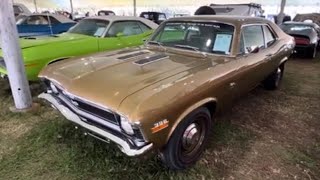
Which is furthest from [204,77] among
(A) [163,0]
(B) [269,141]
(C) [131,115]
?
(A) [163,0]

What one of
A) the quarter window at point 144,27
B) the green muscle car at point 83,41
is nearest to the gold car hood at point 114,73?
the green muscle car at point 83,41

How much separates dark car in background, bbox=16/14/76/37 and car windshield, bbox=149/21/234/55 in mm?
7305

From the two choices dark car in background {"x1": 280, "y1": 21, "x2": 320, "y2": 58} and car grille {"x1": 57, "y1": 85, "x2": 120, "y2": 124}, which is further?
dark car in background {"x1": 280, "y1": 21, "x2": 320, "y2": 58}

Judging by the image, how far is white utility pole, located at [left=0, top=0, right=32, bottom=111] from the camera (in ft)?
12.5

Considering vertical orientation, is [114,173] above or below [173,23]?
below

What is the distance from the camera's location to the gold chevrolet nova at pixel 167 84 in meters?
2.23

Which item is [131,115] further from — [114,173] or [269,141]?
A: [269,141]

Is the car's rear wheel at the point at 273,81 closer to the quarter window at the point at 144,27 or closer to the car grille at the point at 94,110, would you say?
the quarter window at the point at 144,27

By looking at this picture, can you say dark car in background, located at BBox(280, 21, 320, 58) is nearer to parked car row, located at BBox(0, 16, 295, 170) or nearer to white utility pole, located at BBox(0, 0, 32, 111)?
parked car row, located at BBox(0, 16, 295, 170)

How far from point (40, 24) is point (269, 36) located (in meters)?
8.82

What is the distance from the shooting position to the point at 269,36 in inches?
178

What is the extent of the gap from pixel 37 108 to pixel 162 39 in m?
2.21

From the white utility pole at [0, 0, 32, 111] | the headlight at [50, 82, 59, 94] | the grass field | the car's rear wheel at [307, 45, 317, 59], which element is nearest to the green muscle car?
the white utility pole at [0, 0, 32, 111]

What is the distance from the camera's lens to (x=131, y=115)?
2084mm
